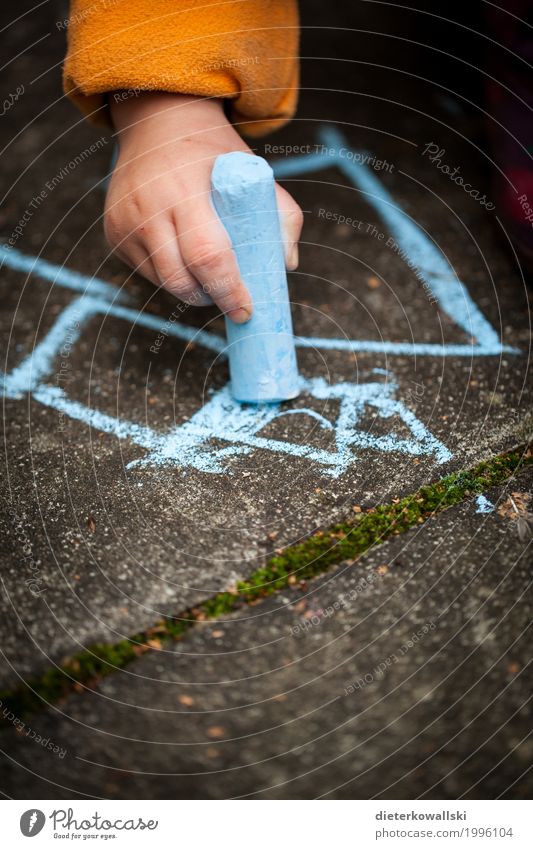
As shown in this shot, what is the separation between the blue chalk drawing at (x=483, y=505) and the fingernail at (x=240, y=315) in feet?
1.07

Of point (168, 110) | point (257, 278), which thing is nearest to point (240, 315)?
point (257, 278)

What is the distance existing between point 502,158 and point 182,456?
2.22 feet

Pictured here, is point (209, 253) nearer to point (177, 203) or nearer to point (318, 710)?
point (177, 203)

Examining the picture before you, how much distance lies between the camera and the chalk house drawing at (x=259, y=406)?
2.89 feet

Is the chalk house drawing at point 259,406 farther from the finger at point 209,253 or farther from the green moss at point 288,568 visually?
the finger at point 209,253

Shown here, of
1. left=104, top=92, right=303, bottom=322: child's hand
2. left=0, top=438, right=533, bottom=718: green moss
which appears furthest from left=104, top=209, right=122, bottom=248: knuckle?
left=0, top=438, right=533, bottom=718: green moss

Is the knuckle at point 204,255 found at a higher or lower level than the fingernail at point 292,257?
lower

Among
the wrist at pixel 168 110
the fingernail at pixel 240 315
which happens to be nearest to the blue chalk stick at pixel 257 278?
the fingernail at pixel 240 315

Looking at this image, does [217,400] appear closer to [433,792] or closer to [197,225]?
[197,225]

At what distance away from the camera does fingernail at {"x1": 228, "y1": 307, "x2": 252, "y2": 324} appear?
2.75 feet

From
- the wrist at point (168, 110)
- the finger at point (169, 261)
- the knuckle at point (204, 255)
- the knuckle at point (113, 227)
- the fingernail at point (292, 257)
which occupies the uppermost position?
the wrist at point (168, 110)

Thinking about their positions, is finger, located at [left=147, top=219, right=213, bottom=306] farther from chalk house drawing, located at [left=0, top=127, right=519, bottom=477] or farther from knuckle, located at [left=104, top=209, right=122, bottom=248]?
chalk house drawing, located at [left=0, top=127, right=519, bottom=477]

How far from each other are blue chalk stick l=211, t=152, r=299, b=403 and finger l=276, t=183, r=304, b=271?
3 centimetres

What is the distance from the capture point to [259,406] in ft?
3.05
